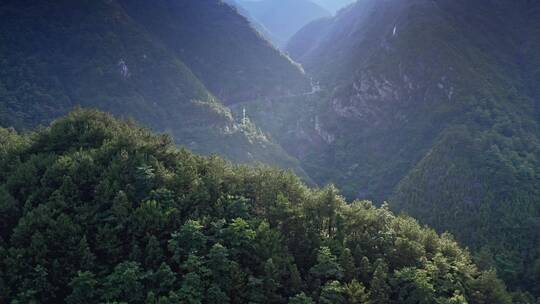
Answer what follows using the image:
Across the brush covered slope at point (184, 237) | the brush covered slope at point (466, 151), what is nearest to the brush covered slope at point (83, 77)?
the brush covered slope at point (466, 151)

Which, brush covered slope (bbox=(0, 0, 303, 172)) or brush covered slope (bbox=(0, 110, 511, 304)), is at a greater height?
brush covered slope (bbox=(0, 0, 303, 172))

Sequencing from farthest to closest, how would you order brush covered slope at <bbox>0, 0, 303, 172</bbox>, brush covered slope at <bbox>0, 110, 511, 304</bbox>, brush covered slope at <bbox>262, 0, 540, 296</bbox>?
1. brush covered slope at <bbox>0, 0, 303, 172</bbox>
2. brush covered slope at <bbox>262, 0, 540, 296</bbox>
3. brush covered slope at <bbox>0, 110, 511, 304</bbox>

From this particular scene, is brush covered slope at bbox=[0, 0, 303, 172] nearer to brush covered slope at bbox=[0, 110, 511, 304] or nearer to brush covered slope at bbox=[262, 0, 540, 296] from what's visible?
brush covered slope at bbox=[262, 0, 540, 296]

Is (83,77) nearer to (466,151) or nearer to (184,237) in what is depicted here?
(466,151)

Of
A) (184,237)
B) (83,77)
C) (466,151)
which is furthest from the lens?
(83,77)

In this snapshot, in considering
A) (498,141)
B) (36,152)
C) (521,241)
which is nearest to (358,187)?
(498,141)

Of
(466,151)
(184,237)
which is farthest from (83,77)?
(184,237)

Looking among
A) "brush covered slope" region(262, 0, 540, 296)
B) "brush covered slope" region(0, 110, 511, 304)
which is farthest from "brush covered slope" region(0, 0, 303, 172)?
"brush covered slope" region(0, 110, 511, 304)

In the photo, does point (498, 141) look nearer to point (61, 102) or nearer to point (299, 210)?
point (299, 210)
